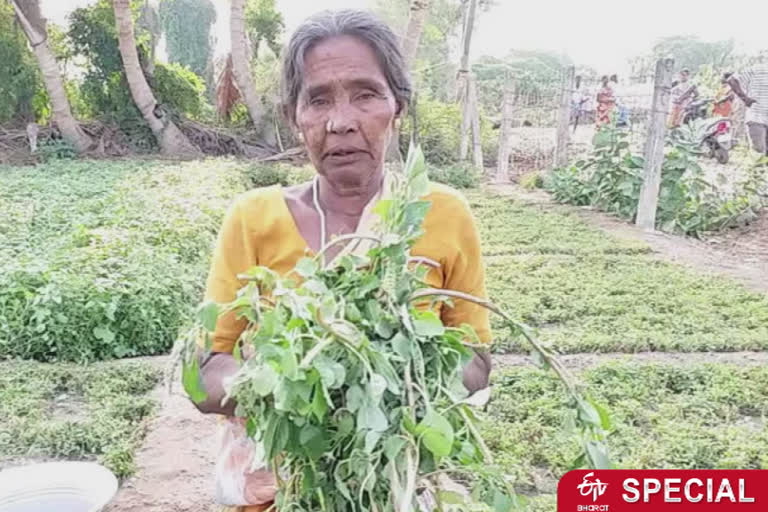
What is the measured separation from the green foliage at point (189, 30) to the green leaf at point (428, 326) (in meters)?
25.7

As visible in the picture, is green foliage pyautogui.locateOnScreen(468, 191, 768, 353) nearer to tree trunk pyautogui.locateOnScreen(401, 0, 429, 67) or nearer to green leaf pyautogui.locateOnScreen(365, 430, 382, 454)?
green leaf pyautogui.locateOnScreen(365, 430, 382, 454)

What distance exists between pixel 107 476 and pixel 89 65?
13.9m

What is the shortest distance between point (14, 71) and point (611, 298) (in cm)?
1224

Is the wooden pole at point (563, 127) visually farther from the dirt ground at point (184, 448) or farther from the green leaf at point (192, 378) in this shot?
the green leaf at point (192, 378)

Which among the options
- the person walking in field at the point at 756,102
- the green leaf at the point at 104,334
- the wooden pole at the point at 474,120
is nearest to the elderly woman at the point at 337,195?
the green leaf at the point at 104,334

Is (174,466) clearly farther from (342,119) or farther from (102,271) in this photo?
(342,119)

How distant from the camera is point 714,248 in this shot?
7020mm

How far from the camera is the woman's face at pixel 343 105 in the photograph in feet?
4.42

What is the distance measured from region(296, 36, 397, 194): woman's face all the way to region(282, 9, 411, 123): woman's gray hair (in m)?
0.01

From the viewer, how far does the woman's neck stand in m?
1.47

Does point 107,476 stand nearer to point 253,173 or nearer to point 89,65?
point 253,173

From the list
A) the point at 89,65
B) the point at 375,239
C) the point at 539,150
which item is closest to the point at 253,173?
the point at 539,150

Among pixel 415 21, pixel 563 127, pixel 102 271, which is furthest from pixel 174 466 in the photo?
pixel 415 21

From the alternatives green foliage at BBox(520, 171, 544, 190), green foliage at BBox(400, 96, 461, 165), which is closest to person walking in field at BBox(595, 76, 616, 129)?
green foliage at BBox(520, 171, 544, 190)
